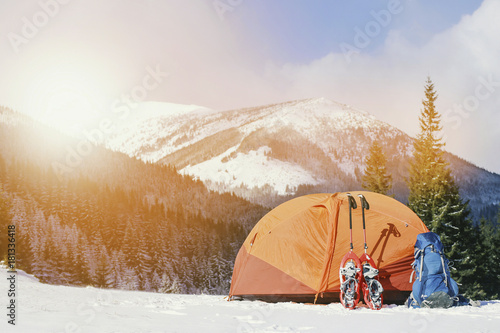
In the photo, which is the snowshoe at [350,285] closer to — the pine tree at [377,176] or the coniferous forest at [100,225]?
the pine tree at [377,176]

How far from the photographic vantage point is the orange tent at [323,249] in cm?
1121

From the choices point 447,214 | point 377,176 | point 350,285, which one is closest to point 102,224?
point 377,176

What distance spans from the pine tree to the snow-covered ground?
94.0 ft

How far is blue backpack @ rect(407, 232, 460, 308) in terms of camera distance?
9.36m

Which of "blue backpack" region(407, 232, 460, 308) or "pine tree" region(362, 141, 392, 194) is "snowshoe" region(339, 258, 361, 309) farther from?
"pine tree" region(362, 141, 392, 194)

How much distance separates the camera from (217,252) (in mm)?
83125

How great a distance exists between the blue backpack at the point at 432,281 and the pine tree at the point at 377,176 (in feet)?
90.3

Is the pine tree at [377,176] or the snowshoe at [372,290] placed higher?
the pine tree at [377,176]

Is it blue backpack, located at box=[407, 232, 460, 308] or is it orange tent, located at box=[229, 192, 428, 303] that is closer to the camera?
blue backpack, located at box=[407, 232, 460, 308]

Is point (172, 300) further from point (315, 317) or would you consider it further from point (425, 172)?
point (425, 172)

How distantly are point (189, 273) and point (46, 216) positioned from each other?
27513mm

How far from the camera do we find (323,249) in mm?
11430

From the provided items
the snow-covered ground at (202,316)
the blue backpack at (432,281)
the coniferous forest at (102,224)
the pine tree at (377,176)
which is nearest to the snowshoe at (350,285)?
the snow-covered ground at (202,316)

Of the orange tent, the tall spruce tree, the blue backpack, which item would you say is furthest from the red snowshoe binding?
the tall spruce tree
